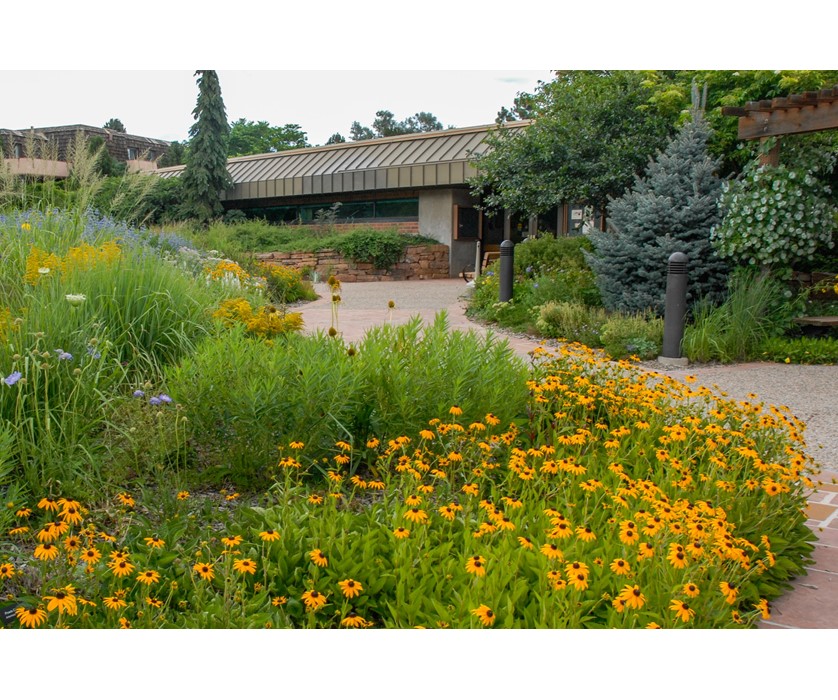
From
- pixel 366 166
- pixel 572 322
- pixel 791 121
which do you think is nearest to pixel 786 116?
pixel 791 121

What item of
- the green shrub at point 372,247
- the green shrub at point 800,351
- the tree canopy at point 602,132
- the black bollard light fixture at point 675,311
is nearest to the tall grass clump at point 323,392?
the black bollard light fixture at point 675,311

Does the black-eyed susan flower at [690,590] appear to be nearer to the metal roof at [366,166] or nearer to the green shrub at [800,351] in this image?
the green shrub at [800,351]

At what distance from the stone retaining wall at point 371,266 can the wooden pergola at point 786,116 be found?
11054 mm

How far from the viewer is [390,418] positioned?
357 centimetres

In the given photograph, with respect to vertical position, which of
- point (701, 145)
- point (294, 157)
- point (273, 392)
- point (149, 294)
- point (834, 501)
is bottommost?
point (834, 501)

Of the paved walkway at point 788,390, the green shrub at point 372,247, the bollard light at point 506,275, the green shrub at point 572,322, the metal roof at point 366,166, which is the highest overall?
the metal roof at point 366,166

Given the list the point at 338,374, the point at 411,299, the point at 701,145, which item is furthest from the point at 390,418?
the point at 411,299

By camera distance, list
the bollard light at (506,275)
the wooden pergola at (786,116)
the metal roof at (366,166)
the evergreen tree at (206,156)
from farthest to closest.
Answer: the evergreen tree at (206,156) → the metal roof at (366,166) → the bollard light at (506,275) → the wooden pergola at (786,116)

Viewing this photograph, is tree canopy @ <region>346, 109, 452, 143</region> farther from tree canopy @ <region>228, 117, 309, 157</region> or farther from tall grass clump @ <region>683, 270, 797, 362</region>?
tall grass clump @ <region>683, 270, 797, 362</region>

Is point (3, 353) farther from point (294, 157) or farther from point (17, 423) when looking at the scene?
point (294, 157)

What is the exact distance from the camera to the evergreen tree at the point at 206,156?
2247cm

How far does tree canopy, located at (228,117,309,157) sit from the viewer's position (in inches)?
1670

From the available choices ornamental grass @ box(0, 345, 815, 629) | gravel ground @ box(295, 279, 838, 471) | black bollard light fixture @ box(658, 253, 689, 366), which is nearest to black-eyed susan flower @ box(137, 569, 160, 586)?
ornamental grass @ box(0, 345, 815, 629)

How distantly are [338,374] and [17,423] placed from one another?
133 cm
